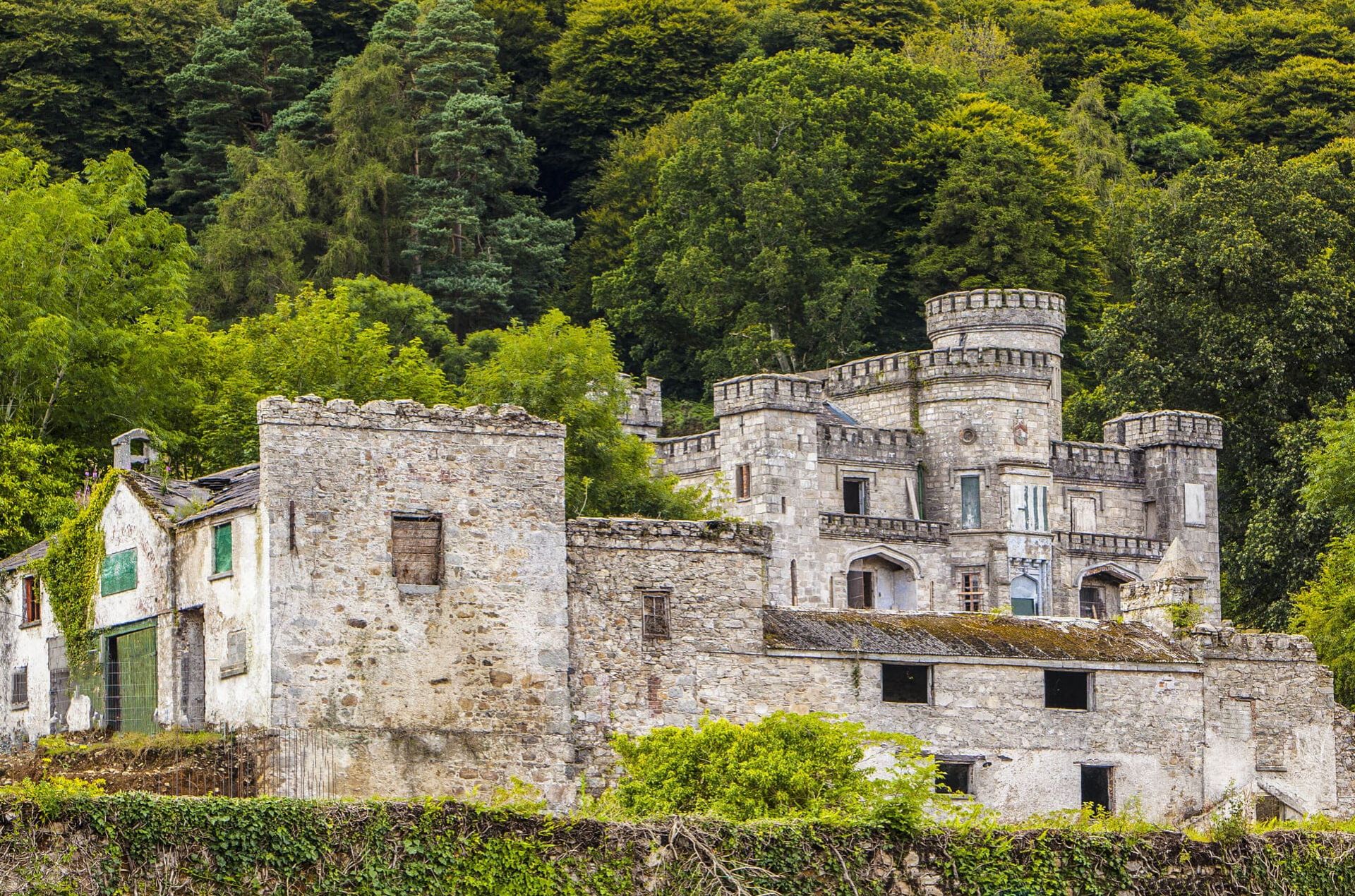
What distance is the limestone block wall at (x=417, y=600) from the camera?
4012cm

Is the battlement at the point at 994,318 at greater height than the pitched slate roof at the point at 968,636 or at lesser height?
greater

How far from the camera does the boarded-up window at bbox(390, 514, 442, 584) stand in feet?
135

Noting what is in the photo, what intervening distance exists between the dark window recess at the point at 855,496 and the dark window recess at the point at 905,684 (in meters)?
22.8

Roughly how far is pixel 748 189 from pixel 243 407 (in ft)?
106

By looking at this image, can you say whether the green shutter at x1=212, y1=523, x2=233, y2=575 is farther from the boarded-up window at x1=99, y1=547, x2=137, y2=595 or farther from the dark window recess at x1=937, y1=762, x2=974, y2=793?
the dark window recess at x1=937, y1=762, x2=974, y2=793

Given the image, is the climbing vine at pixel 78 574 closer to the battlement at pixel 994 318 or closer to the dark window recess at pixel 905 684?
the dark window recess at pixel 905 684

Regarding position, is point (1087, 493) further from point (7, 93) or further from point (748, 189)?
point (7, 93)

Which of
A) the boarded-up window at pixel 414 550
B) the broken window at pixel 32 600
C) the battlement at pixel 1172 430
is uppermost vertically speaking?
the battlement at pixel 1172 430

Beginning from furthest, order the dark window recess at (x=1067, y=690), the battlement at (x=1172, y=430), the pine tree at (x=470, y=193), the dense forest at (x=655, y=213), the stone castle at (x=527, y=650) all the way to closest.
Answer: the pine tree at (x=470, y=193)
the battlement at (x=1172, y=430)
the dense forest at (x=655, y=213)
the dark window recess at (x=1067, y=690)
the stone castle at (x=527, y=650)

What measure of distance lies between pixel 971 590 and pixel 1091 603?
3.91m

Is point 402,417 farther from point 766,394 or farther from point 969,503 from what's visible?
point 969,503

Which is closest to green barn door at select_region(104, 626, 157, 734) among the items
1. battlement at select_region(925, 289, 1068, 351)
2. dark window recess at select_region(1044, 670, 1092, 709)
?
dark window recess at select_region(1044, 670, 1092, 709)

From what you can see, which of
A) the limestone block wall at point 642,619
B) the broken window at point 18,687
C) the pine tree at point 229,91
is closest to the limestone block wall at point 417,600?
the limestone block wall at point 642,619

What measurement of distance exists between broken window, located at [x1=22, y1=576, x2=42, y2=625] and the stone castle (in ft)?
0.26
